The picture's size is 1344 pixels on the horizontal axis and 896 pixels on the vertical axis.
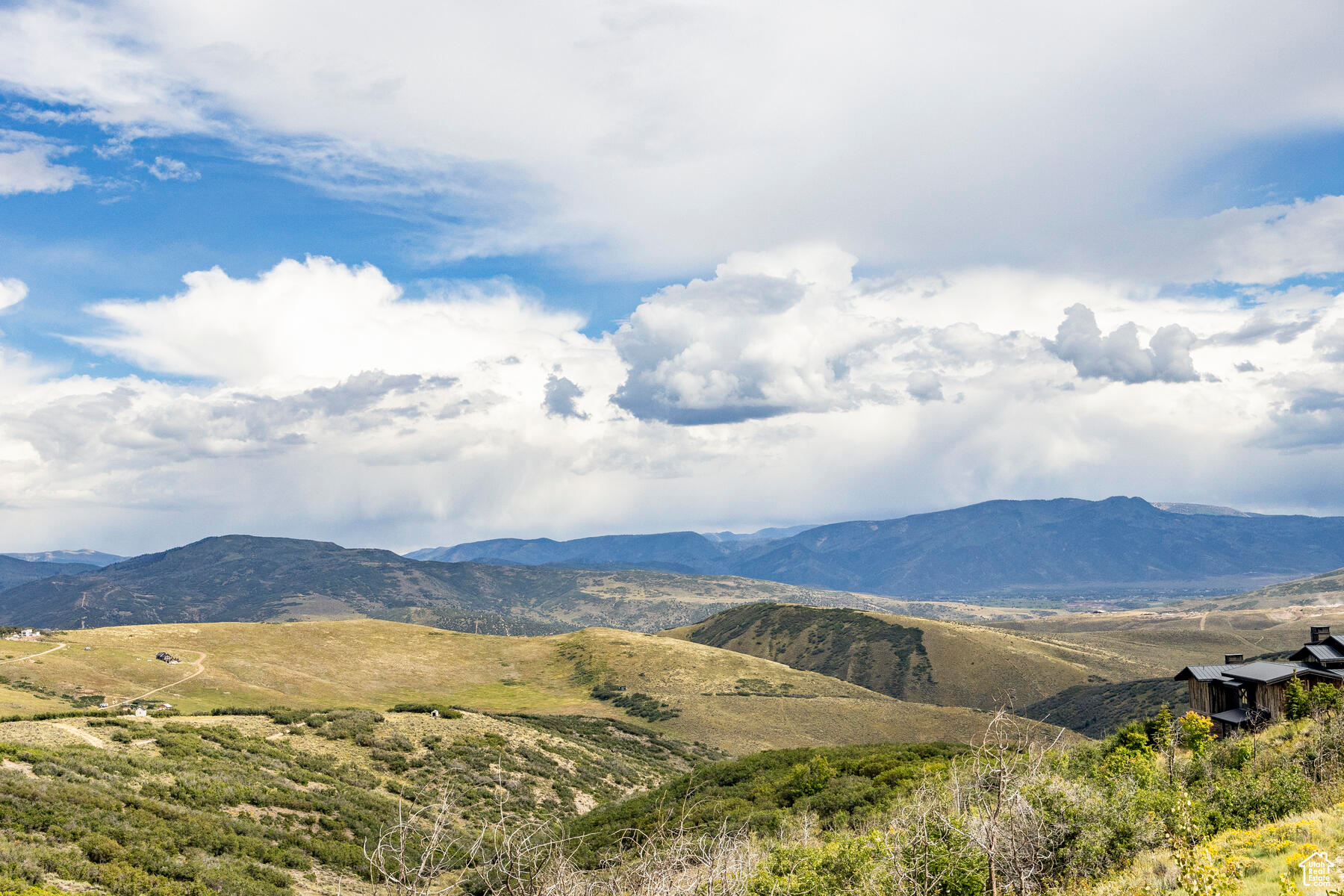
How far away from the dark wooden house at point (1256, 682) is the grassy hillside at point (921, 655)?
7184 cm

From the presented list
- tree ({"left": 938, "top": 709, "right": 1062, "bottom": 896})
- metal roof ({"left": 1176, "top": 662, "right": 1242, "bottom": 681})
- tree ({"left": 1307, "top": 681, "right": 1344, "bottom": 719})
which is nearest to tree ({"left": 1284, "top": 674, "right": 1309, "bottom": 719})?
tree ({"left": 1307, "top": 681, "right": 1344, "bottom": 719})

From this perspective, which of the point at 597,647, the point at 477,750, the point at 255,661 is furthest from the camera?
Answer: the point at 597,647

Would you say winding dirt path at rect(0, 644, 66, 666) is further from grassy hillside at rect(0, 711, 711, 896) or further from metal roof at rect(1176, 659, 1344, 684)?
metal roof at rect(1176, 659, 1344, 684)

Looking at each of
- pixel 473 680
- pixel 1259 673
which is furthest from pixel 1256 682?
pixel 473 680

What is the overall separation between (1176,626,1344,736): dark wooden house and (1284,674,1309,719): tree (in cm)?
128

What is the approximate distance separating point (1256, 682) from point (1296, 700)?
4818mm

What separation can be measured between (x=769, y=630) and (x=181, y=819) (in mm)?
170178

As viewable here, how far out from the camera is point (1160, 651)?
564ft

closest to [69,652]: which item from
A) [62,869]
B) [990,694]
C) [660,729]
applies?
[660,729]

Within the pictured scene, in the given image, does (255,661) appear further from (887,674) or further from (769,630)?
(769,630)

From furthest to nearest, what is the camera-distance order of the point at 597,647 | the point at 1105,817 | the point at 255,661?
the point at 597,647, the point at 255,661, the point at 1105,817

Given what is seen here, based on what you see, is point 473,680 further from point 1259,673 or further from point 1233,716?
point 1259,673

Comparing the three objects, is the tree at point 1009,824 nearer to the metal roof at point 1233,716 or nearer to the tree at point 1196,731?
the tree at point 1196,731

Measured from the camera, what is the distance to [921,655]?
147000mm
